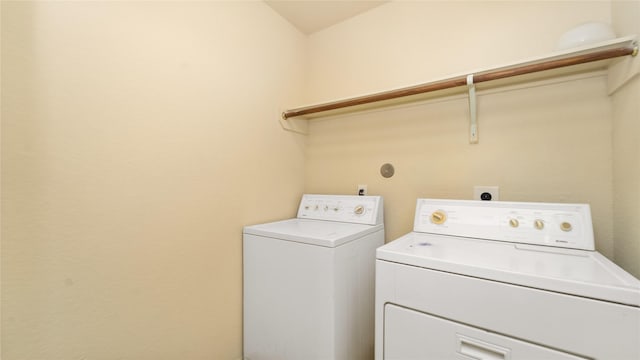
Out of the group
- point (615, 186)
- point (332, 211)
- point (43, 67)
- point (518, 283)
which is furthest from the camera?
point (332, 211)

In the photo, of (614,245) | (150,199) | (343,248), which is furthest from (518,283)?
(150,199)

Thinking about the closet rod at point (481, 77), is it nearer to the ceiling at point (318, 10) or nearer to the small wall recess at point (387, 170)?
the small wall recess at point (387, 170)

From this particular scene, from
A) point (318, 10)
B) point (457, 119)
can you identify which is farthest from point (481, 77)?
point (318, 10)

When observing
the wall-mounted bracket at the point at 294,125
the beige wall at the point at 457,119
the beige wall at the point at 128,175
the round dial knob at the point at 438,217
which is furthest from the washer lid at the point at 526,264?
the wall-mounted bracket at the point at 294,125

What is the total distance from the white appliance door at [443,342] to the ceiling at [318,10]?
1800 mm

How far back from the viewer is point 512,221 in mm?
1120

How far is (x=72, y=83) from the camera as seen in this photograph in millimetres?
894

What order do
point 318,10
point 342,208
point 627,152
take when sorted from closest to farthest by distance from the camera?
1. point 627,152
2. point 342,208
3. point 318,10

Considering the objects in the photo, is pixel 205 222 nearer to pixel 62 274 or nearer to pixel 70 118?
pixel 62 274

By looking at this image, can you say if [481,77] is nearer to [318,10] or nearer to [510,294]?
[510,294]

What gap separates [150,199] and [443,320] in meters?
1.21

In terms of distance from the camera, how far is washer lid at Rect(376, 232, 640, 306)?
657mm

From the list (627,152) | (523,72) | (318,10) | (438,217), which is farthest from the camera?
(318,10)

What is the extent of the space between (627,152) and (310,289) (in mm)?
1372
